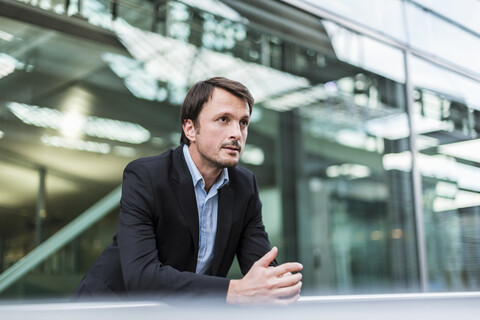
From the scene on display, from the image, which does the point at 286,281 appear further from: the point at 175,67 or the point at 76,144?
the point at 175,67

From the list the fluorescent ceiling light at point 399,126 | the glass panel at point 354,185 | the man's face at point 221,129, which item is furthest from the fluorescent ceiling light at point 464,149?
the man's face at point 221,129

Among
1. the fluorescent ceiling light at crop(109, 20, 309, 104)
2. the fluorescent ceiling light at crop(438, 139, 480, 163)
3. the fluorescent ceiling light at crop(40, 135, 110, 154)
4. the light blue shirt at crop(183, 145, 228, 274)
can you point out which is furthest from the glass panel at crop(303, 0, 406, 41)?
the light blue shirt at crop(183, 145, 228, 274)

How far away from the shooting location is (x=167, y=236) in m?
1.70

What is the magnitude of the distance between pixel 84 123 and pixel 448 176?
194 inches

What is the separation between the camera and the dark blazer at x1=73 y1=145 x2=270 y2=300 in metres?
1.47

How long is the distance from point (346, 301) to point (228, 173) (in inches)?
32.1

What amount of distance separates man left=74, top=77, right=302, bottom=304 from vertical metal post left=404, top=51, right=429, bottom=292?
191 inches

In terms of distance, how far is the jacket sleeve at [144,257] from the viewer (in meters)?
1.41

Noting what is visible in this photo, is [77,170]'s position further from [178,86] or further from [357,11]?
[357,11]

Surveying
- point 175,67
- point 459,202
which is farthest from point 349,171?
point 175,67

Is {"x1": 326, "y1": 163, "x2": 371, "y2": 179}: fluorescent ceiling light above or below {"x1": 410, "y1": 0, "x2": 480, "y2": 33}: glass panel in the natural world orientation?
below

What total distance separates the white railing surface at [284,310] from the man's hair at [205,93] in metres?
0.83

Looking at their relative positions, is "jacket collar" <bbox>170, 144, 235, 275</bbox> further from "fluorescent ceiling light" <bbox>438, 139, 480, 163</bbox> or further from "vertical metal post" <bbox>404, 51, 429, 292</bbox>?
"fluorescent ceiling light" <bbox>438, 139, 480, 163</bbox>

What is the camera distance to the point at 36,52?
4574mm
